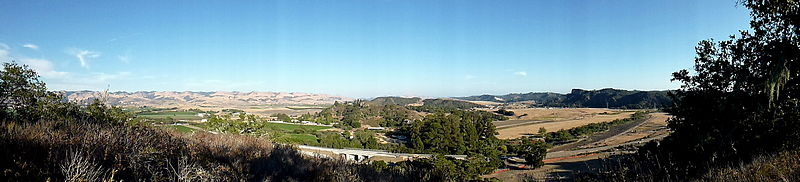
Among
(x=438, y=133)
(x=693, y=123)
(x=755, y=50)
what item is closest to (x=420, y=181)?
(x=755, y=50)

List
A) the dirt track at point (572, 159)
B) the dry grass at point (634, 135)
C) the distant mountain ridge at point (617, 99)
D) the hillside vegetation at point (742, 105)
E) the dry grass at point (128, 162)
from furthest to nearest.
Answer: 1. the distant mountain ridge at point (617, 99)
2. the dry grass at point (634, 135)
3. the dirt track at point (572, 159)
4. the hillside vegetation at point (742, 105)
5. the dry grass at point (128, 162)

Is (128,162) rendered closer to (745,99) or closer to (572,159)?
(745,99)

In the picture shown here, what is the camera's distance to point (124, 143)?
4262mm

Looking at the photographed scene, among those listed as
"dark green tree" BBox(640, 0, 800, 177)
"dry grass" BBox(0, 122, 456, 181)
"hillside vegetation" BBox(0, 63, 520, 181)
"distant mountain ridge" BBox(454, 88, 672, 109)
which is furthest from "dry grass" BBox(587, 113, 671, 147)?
"distant mountain ridge" BBox(454, 88, 672, 109)

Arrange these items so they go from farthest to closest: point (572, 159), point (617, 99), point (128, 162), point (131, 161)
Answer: point (617, 99) < point (572, 159) < point (128, 162) < point (131, 161)

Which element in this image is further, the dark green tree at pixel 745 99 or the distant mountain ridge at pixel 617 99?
the distant mountain ridge at pixel 617 99

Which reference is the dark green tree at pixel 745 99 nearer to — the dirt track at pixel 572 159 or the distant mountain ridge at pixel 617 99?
the dirt track at pixel 572 159

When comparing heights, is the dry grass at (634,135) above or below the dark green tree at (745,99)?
below

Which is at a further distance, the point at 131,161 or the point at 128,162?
the point at 128,162

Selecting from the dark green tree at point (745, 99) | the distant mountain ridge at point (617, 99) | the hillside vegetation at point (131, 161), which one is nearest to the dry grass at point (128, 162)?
the hillside vegetation at point (131, 161)

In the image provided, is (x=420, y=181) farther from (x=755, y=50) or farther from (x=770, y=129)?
(x=755, y=50)

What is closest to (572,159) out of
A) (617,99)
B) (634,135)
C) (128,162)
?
(634,135)

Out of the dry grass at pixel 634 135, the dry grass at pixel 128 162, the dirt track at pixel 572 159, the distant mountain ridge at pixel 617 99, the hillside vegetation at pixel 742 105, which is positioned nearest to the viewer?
the dry grass at pixel 128 162

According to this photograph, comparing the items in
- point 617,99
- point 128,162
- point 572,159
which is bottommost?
point 572,159
